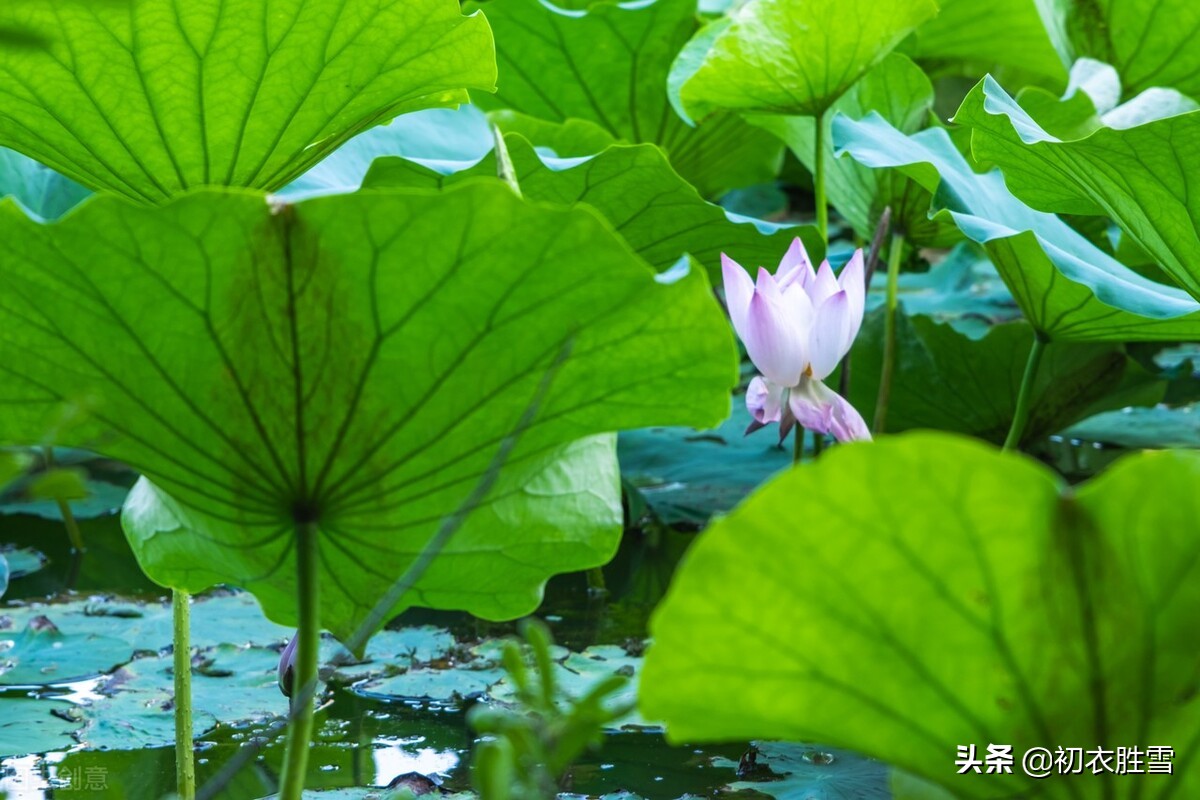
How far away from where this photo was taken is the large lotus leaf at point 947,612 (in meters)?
0.49

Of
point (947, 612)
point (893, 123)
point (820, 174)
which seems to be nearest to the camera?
point (947, 612)

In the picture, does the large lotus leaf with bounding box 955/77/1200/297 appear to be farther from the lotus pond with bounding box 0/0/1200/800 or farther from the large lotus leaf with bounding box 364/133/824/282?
the large lotus leaf with bounding box 364/133/824/282

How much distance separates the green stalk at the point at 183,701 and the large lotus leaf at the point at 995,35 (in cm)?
144

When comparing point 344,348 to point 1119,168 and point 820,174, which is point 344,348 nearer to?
point 1119,168

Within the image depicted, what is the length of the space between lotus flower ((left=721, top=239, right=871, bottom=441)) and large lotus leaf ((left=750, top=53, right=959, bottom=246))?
0.70 meters

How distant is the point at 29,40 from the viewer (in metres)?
0.37

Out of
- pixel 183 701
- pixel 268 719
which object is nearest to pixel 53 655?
pixel 268 719

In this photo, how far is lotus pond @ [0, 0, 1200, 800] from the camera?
0.51 m

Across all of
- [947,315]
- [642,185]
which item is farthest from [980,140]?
[947,315]

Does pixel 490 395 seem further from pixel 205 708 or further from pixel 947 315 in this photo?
pixel 947 315

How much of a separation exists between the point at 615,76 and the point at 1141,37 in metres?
0.79

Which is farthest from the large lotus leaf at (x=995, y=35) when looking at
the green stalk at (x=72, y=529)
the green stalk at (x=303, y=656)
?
the green stalk at (x=303, y=656)

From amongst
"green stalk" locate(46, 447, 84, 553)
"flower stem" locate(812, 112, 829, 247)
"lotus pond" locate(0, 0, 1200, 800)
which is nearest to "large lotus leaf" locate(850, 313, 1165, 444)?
"lotus pond" locate(0, 0, 1200, 800)

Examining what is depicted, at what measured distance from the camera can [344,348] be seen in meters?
0.65
